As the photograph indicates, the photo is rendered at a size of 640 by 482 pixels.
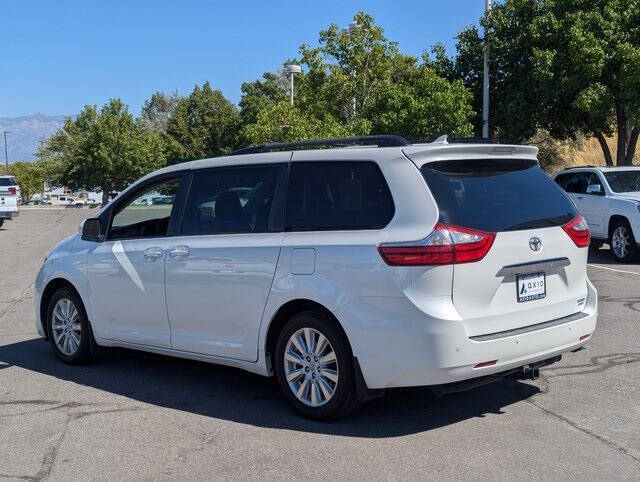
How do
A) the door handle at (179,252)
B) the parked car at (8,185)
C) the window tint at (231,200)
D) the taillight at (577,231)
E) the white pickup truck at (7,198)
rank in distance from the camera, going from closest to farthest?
the taillight at (577,231) < the window tint at (231,200) < the door handle at (179,252) < the white pickup truck at (7,198) < the parked car at (8,185)

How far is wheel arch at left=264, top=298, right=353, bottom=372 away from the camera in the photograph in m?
5.31

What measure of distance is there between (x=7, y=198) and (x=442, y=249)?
26.9 meters

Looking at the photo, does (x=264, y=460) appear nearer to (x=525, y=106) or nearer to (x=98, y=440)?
(x=98, y=440)

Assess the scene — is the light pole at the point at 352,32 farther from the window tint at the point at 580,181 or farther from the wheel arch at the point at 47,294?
the wheel arch at the point at 47,294

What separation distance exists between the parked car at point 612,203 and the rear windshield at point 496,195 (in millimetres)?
9298

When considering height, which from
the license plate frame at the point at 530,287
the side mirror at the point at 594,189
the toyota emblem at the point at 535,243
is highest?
the side mirror at the point at 594,189

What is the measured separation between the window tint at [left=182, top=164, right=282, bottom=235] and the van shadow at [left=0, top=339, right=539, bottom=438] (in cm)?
130

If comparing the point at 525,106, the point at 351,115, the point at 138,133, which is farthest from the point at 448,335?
the point at 138,133

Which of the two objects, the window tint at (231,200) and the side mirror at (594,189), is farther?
the side mirror at (594,189)

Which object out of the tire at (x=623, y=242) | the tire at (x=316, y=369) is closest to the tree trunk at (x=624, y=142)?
the tire at (x=623, y=242)

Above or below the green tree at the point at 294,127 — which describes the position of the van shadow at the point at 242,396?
below

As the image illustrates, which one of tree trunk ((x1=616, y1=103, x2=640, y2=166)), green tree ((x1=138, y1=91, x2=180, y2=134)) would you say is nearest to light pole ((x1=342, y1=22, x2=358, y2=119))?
tree trunk ((x1=616, y1=103, x2=640, y2=166))

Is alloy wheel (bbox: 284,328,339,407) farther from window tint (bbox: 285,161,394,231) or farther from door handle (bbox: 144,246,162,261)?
door handle (bbox: 144,246,162,261)

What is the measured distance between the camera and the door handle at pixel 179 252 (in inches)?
243
